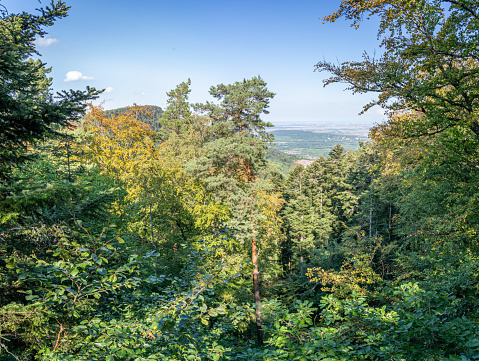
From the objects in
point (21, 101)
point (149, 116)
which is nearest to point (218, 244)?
point (21, 101)

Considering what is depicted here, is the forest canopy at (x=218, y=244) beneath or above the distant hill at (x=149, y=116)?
beneath

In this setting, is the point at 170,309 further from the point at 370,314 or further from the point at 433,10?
the point at 433,10

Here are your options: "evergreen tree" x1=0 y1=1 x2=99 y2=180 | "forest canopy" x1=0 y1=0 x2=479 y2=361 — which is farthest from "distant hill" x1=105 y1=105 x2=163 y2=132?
"evergreen tree" x1=0 y1=1 x2=99 y2=180

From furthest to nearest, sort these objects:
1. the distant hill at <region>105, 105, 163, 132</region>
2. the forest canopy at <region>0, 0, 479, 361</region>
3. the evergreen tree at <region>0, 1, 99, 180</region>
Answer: the distant hill at <region>105, 105, 163, 132</region> < the evergreen tree at <region>0, 1, 99, 180</region> < the forest canopy at <region>0, 0, 479, 361</region>

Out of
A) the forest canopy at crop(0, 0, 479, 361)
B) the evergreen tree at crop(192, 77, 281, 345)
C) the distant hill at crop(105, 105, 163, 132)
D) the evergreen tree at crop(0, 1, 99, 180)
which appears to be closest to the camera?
the forest canopy at crop(0, 0, 479, 361)

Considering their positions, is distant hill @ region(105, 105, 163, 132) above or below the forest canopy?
above

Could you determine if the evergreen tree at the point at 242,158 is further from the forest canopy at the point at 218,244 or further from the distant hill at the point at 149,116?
the distant hill at the point at 149,116

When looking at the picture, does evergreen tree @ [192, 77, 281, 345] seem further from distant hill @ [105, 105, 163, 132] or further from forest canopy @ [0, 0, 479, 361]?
distant hill @ [105, 105, 163, 132]

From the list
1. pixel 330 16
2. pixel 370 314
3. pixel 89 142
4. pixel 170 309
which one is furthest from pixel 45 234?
pixel 89 142

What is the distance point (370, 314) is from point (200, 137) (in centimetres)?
2404

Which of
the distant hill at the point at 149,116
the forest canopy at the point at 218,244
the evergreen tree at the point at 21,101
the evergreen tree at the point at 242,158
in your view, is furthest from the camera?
the distant hill at the point at 149,116

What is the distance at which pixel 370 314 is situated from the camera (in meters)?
3.27

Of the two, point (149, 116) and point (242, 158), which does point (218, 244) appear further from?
point (149, 116)

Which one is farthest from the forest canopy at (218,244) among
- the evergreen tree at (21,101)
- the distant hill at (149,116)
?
the distant hill at (149,116)
